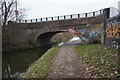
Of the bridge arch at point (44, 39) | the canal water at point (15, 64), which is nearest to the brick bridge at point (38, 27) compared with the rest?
the bridge arch at point (44, 39)

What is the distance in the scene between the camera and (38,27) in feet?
73.7

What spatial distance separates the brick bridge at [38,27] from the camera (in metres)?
16.6

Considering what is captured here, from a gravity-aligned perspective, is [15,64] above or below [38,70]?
below

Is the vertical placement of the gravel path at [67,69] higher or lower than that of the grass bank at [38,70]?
higher

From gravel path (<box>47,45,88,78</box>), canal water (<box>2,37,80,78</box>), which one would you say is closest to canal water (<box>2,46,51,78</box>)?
canal water (<box>2,37,80,78</box>)

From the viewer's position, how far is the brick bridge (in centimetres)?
1658

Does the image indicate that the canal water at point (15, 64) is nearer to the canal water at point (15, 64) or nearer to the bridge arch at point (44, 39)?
the canal water at point (15, 64)

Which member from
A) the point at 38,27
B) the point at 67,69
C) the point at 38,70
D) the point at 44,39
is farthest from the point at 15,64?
the point at 44,39

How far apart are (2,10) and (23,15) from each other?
4041 mm

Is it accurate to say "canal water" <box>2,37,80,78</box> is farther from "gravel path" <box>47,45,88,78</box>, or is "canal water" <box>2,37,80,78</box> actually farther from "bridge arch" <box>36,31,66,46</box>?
"bridge arch" <box>36,31,66,46</box>

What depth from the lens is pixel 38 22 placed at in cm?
2217

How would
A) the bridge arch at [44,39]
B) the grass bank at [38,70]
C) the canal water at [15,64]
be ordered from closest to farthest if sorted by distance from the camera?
1. the grass bank at [38,70]
2. the canal water at [15,64]
3. the bridge arch at [44,39]

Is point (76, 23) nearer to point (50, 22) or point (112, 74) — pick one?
point (50, 22)

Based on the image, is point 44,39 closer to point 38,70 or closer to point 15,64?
point 15,64
